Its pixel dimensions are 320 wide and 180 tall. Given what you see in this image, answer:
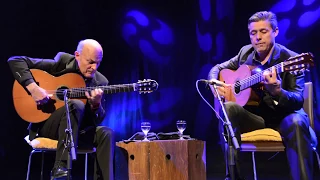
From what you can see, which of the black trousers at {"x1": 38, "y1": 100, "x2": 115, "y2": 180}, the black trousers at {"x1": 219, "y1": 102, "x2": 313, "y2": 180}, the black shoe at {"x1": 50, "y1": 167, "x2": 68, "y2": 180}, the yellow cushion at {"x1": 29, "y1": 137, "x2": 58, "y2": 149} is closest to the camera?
the black trousers at {"x1": 219, "y1": 102, "x2": 313, "y2": 180}

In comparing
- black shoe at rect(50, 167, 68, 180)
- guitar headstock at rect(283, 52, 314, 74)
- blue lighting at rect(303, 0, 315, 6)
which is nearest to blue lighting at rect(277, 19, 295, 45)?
blue lighting at rect(303, 0, 315, 6)

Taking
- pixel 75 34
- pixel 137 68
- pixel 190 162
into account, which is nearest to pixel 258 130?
→ pixel 190 162

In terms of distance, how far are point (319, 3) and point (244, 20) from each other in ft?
2.76

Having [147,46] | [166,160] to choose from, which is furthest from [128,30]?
[166,160]

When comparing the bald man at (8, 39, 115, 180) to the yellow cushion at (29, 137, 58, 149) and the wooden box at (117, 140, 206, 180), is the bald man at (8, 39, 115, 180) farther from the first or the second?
the wooden box at (117, 140, 206, 180)

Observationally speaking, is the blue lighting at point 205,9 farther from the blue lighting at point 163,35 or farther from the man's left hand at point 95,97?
the man's left hand at point 95,97

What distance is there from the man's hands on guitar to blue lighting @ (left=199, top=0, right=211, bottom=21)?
241 cm

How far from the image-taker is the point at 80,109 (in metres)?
2.96

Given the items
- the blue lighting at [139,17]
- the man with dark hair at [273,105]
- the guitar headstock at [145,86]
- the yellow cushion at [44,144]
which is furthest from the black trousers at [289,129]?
the blue lighting at [139,17]

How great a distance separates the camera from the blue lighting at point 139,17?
505 cm

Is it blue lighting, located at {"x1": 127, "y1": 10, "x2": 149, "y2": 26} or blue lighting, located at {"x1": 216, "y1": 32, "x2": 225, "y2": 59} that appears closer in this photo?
blue lighting, located at {"x1": 216, "y1": 32, "x2": 225, "y2": 59}

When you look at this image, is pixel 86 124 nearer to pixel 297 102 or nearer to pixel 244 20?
pixel 297 102

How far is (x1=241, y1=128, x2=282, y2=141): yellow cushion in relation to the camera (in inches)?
110

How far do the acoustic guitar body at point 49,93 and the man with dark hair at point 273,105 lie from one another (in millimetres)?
1235
